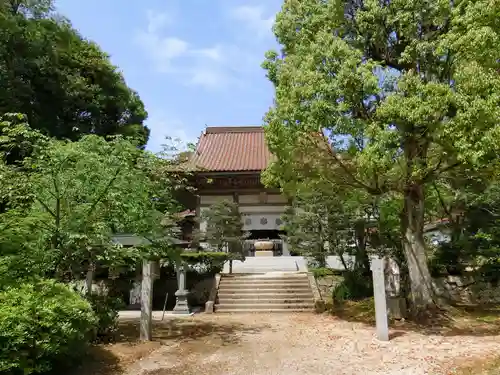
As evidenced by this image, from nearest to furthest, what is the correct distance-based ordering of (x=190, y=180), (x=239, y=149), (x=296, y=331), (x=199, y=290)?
(x=296, y=331) → (x=199, y=290) → (x=190, y=180) → (x=239, y=149)

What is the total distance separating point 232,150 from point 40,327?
60.5 feet

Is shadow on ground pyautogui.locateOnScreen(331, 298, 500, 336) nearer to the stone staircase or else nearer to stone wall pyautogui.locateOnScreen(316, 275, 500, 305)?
stone wall pyautogui.locateOnScreen(316, 275, 500, 305)

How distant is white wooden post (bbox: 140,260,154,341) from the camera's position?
25.4 feet

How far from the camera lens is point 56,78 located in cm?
1540

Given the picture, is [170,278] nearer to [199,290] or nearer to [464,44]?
[199,290]

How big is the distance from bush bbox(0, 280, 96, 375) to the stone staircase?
23.2ft

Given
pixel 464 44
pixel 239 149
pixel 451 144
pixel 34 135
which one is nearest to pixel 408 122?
pixel 451 144

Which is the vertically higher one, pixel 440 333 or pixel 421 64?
pixel 421 64

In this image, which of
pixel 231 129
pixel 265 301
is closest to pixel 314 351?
pixel 265 301

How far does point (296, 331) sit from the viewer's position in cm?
867

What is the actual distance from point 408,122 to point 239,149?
52.0 ft

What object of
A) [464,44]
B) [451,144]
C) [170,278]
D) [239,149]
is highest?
[239,149]

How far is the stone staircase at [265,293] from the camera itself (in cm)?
1212

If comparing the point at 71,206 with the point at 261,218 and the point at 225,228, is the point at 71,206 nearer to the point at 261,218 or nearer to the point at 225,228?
the point at 225,228
